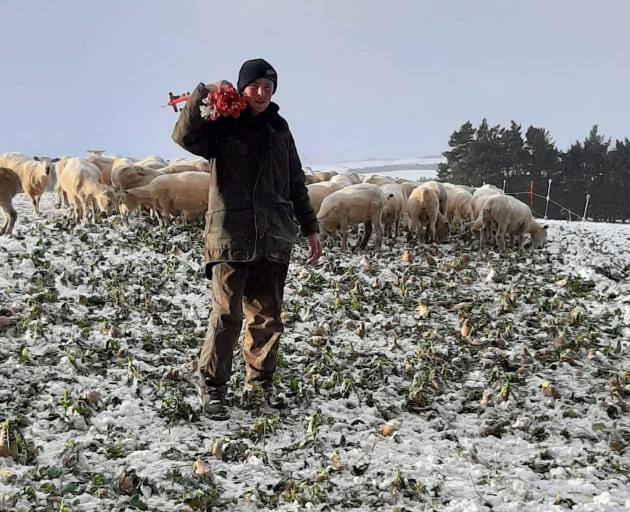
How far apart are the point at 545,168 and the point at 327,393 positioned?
39.7 metres

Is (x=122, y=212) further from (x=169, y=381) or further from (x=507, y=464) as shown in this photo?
(x=507, y=464)

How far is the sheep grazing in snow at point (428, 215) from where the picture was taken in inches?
445

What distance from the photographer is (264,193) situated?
13.9 ft

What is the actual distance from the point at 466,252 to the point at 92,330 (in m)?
6.89

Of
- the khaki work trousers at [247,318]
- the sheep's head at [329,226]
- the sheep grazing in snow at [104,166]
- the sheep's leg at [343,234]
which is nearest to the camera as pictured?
the khaki work trousers at [247,318]

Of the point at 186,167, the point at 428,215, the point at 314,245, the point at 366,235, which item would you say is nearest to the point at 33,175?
the point at 186,167

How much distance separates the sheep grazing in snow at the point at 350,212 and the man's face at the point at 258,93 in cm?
618

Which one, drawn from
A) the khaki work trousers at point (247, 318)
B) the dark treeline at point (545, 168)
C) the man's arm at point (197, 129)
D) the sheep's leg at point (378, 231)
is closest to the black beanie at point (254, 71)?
the man's arm at point (197, 129)

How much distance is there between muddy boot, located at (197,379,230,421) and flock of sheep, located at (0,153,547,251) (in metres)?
6.16

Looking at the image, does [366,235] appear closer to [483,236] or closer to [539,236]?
[483,236]

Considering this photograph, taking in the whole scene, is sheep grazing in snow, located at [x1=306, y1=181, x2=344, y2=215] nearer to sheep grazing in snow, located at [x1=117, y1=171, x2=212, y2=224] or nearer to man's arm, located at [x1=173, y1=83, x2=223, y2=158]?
sheep grazing in snow, located at [x1=117, y1=171, x2=212, y2=224]

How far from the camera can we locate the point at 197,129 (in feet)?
13.0

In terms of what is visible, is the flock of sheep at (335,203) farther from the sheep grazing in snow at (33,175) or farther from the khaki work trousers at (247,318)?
the khaki work trousers at (247,318)

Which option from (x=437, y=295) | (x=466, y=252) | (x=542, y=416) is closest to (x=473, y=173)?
(x=466, y=252)
